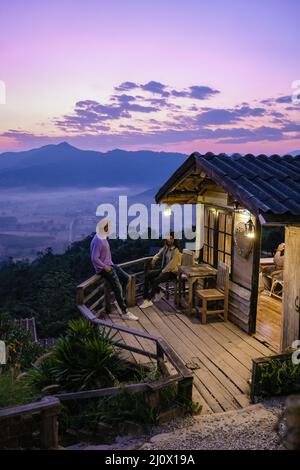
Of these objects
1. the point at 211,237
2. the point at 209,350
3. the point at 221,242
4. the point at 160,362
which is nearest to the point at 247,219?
the point at 221,242

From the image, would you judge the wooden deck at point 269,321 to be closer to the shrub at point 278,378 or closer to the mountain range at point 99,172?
the shrub at point 278,378

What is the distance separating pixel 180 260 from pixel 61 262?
77.2 feet

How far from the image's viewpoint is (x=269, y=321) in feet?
26.1

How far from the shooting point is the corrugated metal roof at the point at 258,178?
530cm

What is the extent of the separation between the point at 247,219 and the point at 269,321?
91.8 inches

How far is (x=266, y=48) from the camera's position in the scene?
12.5 metres

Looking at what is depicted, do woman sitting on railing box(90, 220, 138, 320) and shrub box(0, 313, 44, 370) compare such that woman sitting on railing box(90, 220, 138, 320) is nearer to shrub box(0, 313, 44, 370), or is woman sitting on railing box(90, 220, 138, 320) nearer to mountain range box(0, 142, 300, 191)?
shrub box(0, 313, 44, 370)

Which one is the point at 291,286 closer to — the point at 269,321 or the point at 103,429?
the point at 269,321

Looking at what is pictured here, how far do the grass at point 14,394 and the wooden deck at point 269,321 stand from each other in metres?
3.99

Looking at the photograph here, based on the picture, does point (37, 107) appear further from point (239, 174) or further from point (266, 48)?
point (239, 174)

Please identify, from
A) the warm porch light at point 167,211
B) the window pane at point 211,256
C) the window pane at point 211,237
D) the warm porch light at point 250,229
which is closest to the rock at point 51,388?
the warm porch light at point 250,229

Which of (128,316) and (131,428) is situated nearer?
(131,428)

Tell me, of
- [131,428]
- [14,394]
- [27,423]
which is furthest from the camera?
[14,394]
